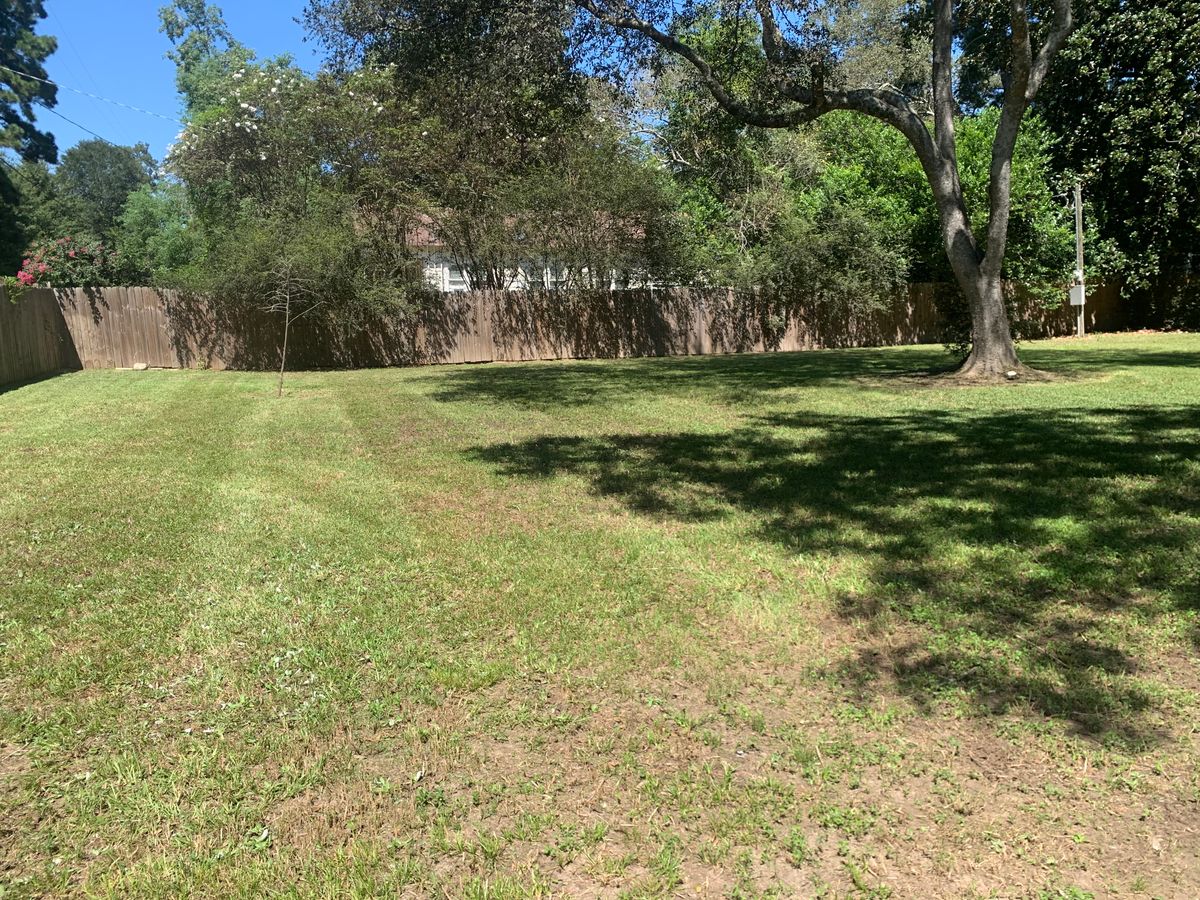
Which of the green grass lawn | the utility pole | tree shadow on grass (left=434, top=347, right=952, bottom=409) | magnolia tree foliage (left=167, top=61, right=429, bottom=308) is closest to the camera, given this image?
the green grass lawn

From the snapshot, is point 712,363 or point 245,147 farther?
point 245,147

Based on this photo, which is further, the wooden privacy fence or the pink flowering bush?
the pink flowering bush

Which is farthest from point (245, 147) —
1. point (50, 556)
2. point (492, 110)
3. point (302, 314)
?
point (50, 556)

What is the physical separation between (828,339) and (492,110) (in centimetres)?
1515

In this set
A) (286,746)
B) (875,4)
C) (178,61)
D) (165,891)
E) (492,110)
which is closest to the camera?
(165,891)

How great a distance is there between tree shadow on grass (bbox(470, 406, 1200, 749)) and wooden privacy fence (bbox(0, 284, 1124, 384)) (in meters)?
10.0

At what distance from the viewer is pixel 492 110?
1237 cm

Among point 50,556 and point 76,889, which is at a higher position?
point 50,556

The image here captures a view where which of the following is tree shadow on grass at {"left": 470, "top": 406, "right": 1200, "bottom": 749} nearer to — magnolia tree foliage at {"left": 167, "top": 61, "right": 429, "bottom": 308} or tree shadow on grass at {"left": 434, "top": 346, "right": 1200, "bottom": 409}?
tree shadow on grass at {"left": 434, "top": 346, "right": 1200, "bottom": 409}

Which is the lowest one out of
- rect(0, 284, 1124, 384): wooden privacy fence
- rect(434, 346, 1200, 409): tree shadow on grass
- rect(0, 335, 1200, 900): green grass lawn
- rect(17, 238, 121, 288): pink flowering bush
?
rect(0, 335, 1200, 900): green grass lawn

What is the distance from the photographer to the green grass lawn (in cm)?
236

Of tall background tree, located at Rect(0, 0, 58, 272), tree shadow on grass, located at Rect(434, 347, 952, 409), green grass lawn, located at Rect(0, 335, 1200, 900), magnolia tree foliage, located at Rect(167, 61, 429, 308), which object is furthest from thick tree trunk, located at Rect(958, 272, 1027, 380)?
tall background tree, located at Rect(0, 0, 58, 272)

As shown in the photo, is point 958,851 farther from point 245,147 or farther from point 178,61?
point 178,61

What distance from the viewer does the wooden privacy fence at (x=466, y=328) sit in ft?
63.8
